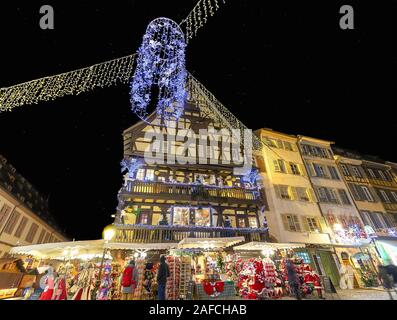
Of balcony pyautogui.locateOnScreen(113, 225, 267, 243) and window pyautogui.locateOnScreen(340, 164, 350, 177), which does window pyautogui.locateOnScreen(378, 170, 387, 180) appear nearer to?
window pyautogui.locateOnScreen(340, 164, 350, 177)

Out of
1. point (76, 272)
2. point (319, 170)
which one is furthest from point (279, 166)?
point (76, 272)

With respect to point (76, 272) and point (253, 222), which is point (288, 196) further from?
point (76, 272)

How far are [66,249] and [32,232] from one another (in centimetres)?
2138

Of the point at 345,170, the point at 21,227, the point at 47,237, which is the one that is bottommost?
the point at 21,227

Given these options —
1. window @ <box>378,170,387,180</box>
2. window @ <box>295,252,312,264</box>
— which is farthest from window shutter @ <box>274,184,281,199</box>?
window @ <box>378,170,387,180</box>

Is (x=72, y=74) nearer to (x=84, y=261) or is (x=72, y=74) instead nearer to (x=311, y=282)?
(x=84, y=261)

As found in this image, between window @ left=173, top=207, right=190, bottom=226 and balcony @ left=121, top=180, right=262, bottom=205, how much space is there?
83 centimetres

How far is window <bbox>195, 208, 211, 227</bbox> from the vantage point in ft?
52.9

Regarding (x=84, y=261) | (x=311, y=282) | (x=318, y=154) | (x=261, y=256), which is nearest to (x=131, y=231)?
(x=84, y=261)

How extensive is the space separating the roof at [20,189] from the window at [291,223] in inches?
1108

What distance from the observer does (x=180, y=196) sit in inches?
648

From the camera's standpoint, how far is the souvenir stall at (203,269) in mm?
11893

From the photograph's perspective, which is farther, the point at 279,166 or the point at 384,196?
the point at 384,196

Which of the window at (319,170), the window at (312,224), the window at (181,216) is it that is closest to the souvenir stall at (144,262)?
the window at (181,216)
